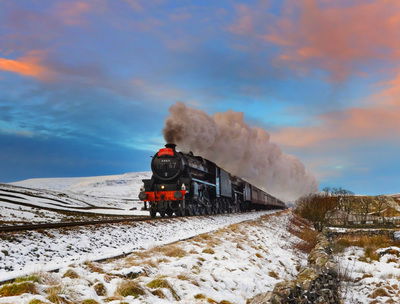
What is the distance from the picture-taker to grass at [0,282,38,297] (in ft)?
18.4

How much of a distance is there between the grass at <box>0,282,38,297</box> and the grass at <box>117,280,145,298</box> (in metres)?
1.27

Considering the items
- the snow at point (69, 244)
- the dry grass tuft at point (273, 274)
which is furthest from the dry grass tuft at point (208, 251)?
the snow at point (69, 244)

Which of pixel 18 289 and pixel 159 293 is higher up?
pixel 18 289

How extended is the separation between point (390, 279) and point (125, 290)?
12.9 m

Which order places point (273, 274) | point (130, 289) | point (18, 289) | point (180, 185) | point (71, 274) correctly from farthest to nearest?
point (180, 185) < point (273, 274) < point (71, 274) < point (130, 289) < point (18, 289)

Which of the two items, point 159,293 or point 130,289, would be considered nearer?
point 130,289

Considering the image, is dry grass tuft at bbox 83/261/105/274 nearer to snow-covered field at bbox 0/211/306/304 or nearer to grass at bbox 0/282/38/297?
snow-covered field at bbox 0/211/306/304

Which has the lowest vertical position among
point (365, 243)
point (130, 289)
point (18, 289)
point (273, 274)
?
point (365, 243)

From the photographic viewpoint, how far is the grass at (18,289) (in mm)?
5602

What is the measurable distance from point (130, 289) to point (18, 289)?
1647 mm

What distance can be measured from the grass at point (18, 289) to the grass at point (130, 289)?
1265 millimetres

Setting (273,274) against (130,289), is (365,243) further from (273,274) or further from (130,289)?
(130,289)

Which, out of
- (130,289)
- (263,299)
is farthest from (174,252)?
(263,299)

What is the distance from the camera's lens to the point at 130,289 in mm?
6176
